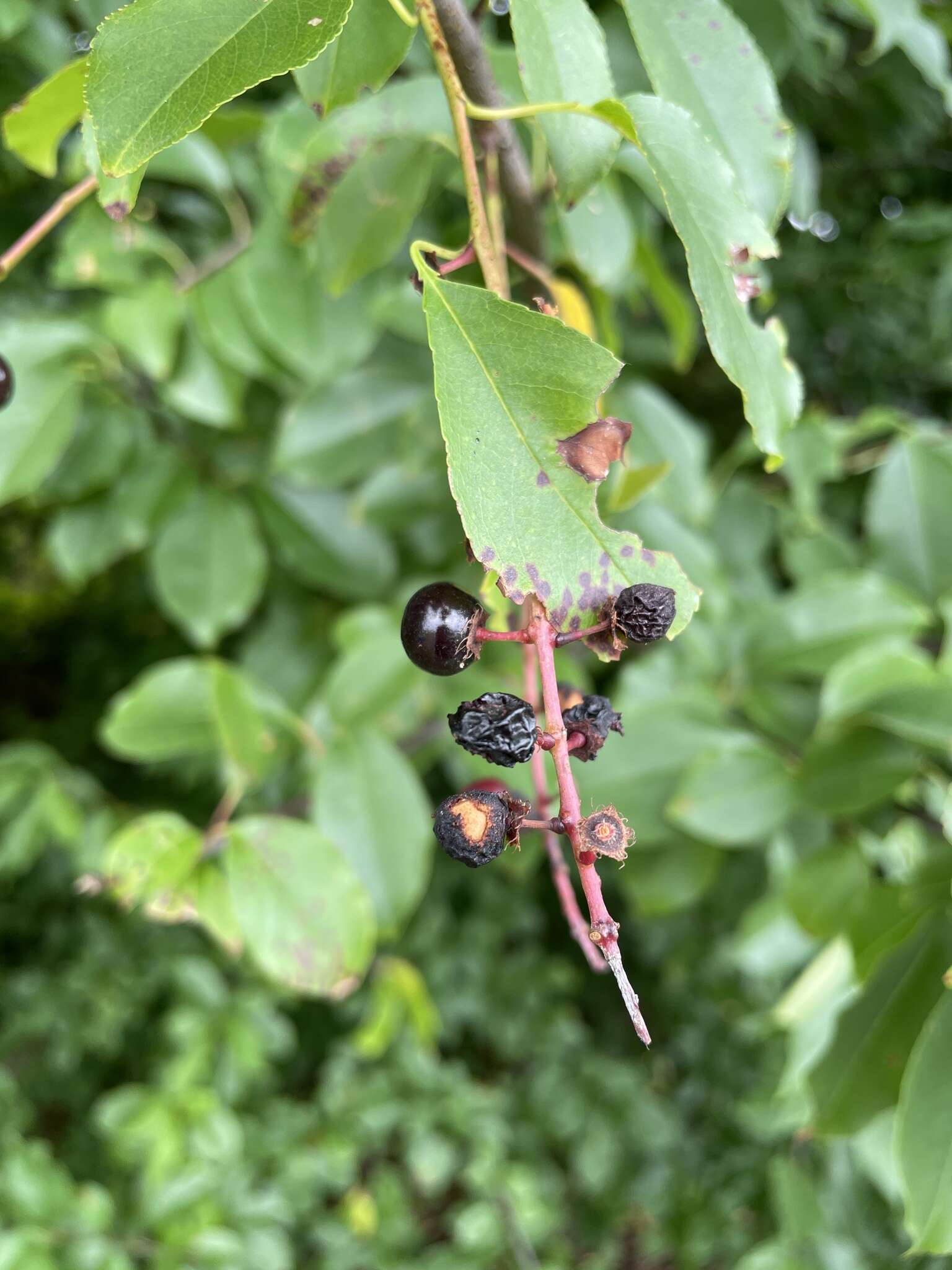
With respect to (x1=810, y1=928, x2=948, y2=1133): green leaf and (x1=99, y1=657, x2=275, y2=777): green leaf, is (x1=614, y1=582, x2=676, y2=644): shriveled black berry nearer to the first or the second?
(x1=810, y1=928, x2=948, y2=1133): green leaf

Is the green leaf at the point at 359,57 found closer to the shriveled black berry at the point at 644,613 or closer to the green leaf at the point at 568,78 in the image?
the green leaf at the point at 568,78

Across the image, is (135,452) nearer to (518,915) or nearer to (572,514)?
(572,514)

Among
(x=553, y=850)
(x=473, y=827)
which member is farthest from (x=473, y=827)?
(x=553, y=850)

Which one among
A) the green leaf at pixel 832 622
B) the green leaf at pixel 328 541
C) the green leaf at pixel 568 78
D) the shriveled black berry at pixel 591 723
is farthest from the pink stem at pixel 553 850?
the green leaf at pixel 328 541

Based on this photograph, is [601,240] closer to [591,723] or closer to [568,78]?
[568,78]

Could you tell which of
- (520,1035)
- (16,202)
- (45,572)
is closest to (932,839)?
(520,1035)

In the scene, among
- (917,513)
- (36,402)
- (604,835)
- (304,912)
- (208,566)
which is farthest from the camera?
(208,566)

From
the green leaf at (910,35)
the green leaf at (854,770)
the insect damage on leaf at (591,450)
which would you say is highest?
the insect damage on leaf at (591,450)
